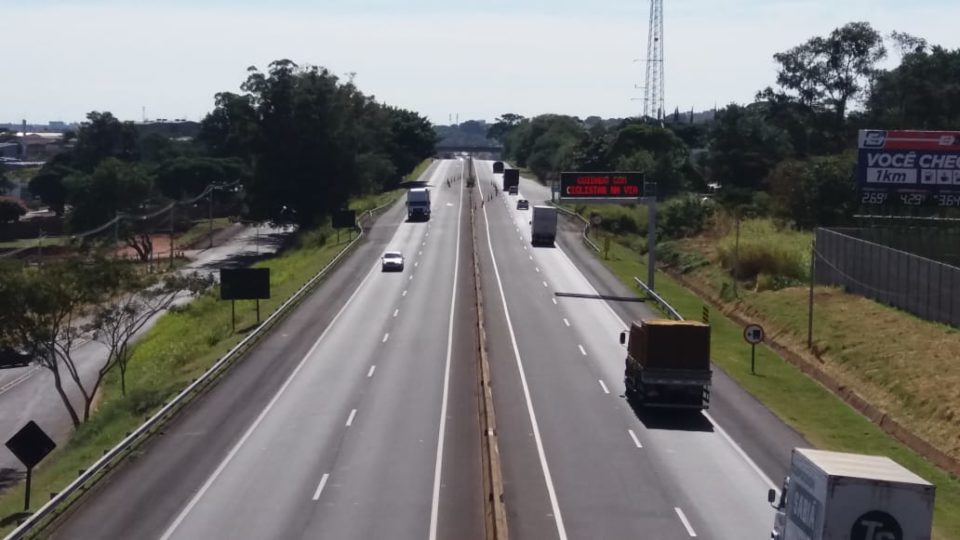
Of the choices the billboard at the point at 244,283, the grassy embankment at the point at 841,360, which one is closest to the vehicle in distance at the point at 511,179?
the grassy embankment at the point at 841,360

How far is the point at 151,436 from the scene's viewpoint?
35281 mm

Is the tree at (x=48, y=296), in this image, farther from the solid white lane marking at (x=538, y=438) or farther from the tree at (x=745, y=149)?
the tree at (x=745, y=149)

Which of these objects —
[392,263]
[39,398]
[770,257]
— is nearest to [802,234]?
[770,257]

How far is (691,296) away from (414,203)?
159 ft

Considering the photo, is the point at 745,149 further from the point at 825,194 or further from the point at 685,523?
the point at 685,523

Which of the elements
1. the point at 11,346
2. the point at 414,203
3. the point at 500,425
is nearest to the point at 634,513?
the point at 500,425

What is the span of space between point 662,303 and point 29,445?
38.5 metres

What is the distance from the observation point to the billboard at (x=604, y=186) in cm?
6975

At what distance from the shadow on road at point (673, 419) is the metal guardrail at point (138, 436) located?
15151mm

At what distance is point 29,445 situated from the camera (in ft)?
93.8

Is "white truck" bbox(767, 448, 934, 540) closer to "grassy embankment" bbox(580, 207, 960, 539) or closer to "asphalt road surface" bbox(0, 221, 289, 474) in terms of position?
"grassy embankment" bbox(580, 207, 960, 539)

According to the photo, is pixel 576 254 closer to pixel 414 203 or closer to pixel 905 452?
pixel 414 203

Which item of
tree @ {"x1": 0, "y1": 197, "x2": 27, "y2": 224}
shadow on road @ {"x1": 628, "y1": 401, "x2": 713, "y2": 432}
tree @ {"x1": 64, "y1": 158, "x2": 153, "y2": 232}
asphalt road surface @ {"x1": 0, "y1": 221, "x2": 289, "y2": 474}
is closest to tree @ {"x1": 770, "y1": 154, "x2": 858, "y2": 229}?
asphalt road surface @ {"x1": 0, "y1": 221, "x2": 289, "y2": 474}

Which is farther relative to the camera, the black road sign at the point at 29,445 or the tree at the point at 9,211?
the tree at the point at 9,211
